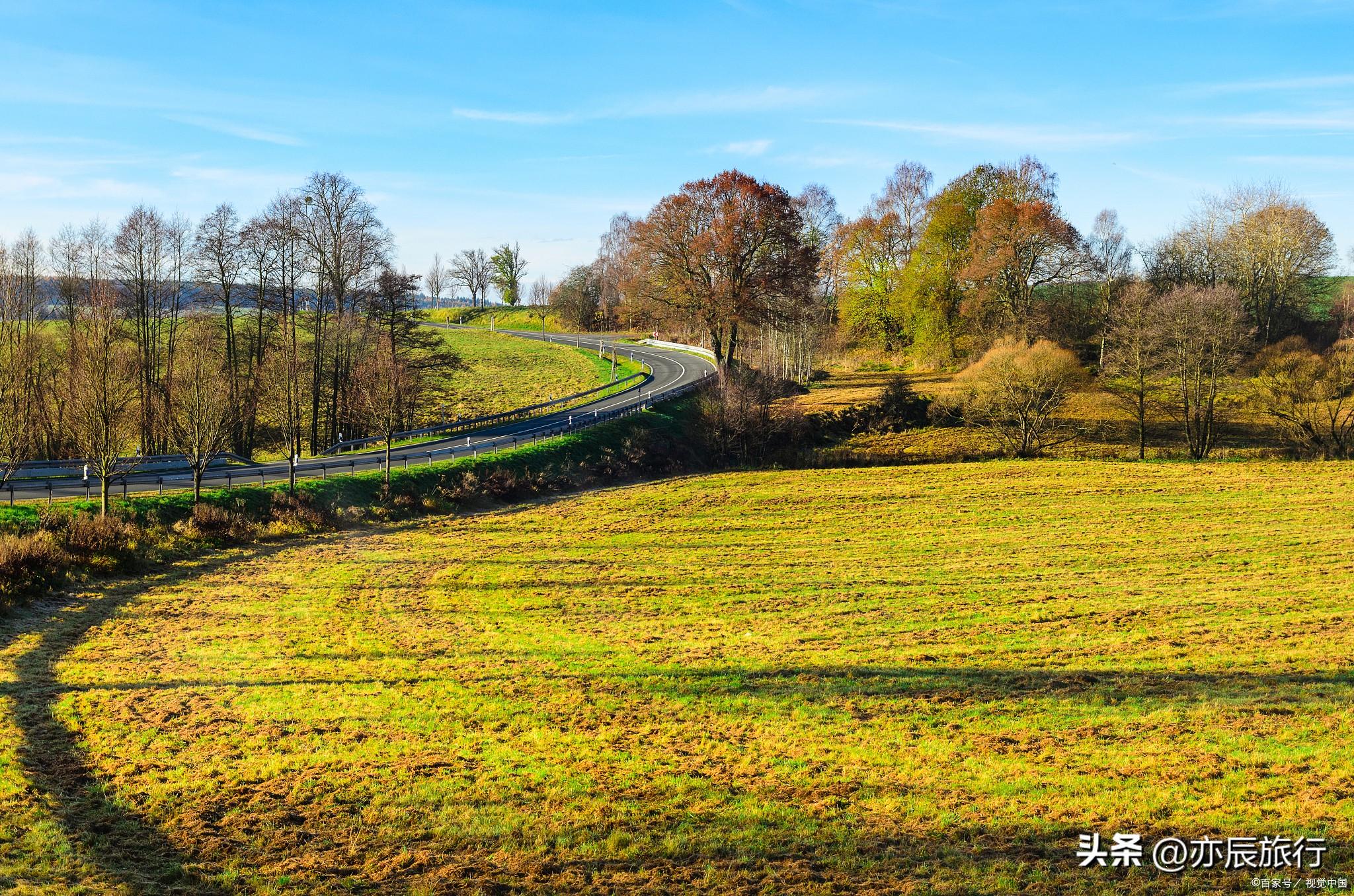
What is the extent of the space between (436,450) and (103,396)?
16167 millimetres

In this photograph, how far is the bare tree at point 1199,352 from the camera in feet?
154

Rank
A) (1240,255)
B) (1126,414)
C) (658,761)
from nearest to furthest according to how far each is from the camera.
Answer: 1. (658,761)
2. (1126,414)
3. (1240,255)

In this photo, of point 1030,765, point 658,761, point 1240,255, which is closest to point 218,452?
point 658,761

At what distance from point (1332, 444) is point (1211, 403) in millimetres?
6388

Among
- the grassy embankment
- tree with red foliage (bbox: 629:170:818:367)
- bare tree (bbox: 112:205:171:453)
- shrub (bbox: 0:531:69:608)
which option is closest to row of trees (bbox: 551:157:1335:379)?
tree with red foliage (bbox: 629:170:818:367)

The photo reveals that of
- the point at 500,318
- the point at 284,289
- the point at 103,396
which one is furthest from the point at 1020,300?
the point at 500,318

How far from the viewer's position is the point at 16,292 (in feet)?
136

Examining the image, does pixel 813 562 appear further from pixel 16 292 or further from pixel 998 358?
pixel 16 292

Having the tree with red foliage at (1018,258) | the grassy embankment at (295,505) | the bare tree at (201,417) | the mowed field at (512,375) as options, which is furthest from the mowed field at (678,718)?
the tree with red foliage at (1018,258)

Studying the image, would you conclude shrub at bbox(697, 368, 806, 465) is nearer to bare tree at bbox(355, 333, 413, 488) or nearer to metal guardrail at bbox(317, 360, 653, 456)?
metal guardrail at bbox(317, 360, 653, 456)

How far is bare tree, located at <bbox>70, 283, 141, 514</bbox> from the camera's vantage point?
25.5m

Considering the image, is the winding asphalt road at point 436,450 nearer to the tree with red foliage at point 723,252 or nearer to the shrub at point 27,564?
the shrub at point 27,564

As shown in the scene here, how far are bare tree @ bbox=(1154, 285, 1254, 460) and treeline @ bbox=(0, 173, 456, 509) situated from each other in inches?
1649

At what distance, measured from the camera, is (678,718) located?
45.2 ft
